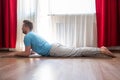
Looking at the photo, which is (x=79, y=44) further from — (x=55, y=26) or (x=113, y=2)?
(x=113, y=2)

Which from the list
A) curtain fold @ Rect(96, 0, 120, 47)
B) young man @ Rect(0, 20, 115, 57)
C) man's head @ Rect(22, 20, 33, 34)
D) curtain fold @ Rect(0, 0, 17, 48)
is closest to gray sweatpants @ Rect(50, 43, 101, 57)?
young man @ Rect(0, 20, 115, 57)

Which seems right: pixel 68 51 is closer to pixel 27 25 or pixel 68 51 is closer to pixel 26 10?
pixel 27 25

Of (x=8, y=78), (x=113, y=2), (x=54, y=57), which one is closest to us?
(x=8, y=78)

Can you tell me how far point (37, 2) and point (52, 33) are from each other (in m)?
0.71

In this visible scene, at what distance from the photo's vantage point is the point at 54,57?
438 cm

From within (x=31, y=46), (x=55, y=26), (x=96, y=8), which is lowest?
(x=31, y=46)

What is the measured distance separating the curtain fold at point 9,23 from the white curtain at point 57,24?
0.10 meters

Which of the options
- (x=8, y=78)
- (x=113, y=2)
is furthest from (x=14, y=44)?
(x=8, y=78)

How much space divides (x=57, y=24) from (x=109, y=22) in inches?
42.0

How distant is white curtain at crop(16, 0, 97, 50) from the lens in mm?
5504

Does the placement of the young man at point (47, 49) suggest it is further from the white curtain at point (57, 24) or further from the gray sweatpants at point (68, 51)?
the white curtain at point (57, 24)

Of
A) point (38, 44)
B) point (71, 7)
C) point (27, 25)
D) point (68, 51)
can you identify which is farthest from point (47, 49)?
point (71, 7)

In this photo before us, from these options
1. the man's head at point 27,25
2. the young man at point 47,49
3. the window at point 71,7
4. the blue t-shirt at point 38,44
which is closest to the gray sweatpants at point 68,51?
the young man at point 47,49

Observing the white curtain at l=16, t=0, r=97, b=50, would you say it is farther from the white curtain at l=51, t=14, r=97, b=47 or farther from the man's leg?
the man's leg
